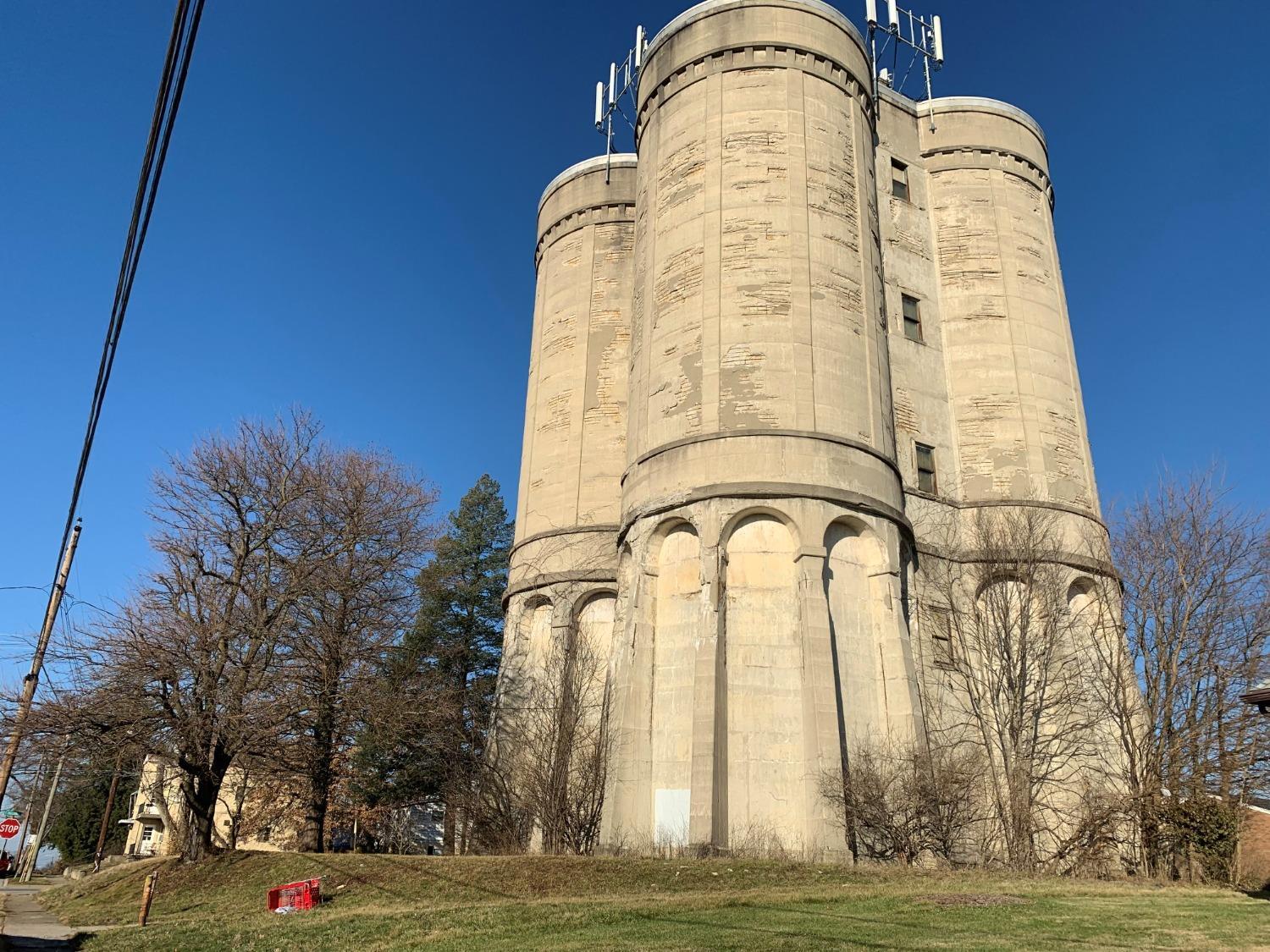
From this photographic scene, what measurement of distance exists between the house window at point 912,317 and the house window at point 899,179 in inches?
154

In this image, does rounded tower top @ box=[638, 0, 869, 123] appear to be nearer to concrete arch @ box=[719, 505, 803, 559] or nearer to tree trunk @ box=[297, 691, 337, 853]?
concrete arch @ box=[719, 505, 803, 559]

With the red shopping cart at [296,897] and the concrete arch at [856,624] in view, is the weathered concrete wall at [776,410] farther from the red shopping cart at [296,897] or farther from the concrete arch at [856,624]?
the red shopping cart at [296,897]

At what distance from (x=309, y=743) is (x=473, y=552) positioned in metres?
20.0

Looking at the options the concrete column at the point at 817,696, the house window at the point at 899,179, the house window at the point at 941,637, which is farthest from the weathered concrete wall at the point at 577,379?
the house window at the point at 941,637

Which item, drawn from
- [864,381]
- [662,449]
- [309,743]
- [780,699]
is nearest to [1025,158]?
[864,381]

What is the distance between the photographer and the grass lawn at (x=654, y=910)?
37.0 ft

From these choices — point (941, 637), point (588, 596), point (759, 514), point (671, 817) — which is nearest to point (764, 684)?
point (671, 817)

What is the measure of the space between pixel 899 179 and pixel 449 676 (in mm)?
22615

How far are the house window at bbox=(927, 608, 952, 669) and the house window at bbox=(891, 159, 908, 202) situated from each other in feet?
46.5

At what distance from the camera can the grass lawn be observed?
11.3 metres

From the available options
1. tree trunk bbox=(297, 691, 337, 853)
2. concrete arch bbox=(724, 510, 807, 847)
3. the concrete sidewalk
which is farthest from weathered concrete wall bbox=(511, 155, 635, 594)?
the concrete sidewalk

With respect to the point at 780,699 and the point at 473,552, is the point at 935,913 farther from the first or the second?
the point at 473,552

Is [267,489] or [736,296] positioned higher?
[736,296]

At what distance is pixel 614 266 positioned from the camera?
116 feet
